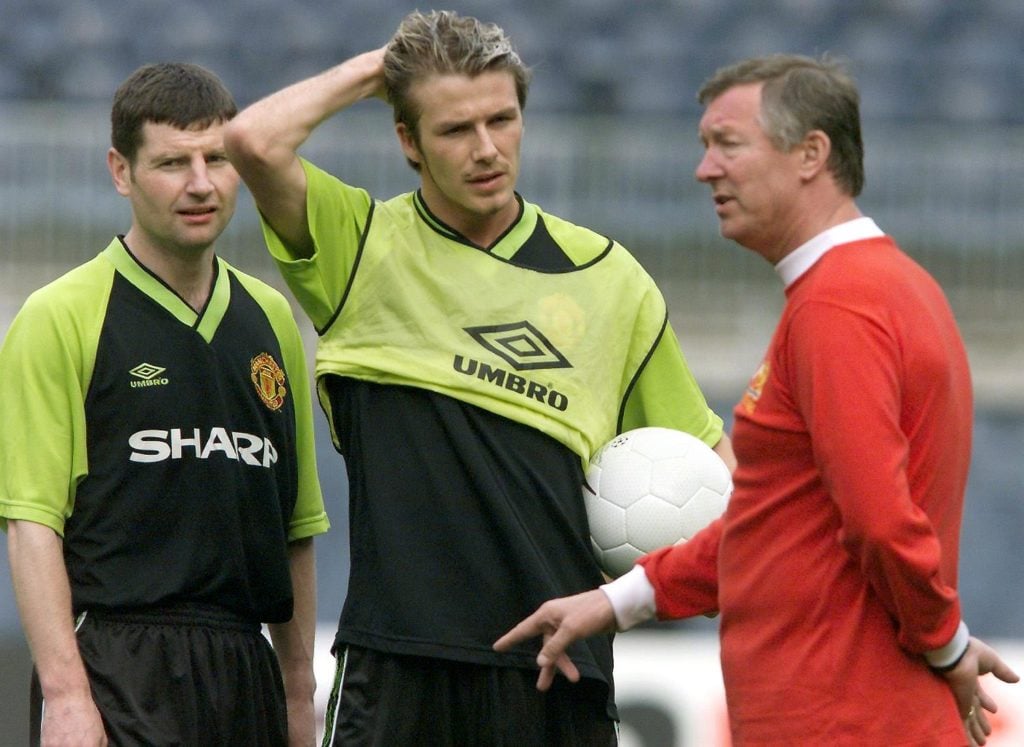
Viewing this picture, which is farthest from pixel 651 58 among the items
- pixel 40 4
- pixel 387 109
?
pixel 40 4

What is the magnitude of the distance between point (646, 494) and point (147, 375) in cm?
95

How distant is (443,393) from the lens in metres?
3.28

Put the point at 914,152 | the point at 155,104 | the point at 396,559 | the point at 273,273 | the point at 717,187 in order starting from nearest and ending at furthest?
the point at 717,187 → the point at 396,559 → the point at 155,104 → the point at 273,273 → the point at 914,152

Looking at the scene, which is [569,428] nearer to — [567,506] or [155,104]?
[567,506]

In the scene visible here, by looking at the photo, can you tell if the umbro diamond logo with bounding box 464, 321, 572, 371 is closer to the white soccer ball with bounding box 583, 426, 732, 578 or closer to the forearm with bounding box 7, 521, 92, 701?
the white soccer ball with bounding box 583, 426, 732, 578

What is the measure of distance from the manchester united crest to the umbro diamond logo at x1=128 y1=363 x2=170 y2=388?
188 mm

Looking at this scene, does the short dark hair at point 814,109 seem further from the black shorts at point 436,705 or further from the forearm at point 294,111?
the black shorts at point 436,705

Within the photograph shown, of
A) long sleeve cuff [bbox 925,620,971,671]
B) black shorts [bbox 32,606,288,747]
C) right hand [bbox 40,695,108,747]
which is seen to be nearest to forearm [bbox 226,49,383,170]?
black shorts [bbox 32,606,288,747]

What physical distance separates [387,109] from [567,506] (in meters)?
5.52

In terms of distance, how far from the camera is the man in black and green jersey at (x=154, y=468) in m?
3.32

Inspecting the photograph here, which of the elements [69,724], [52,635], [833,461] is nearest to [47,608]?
[52,635]

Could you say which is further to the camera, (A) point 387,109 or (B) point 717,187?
(A) point 387,109

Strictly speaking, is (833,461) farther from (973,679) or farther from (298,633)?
(298,633)

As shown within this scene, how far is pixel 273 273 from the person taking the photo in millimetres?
7895
